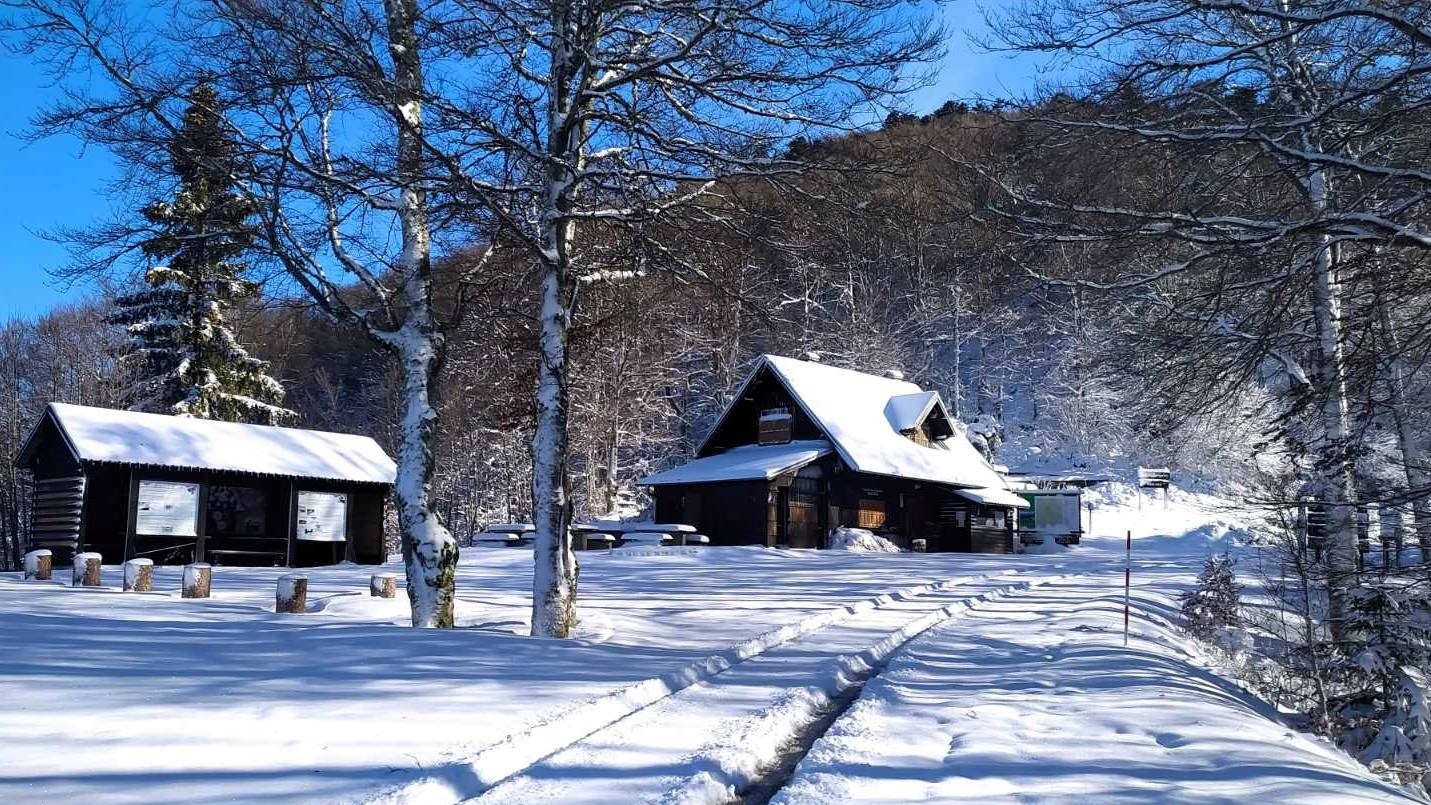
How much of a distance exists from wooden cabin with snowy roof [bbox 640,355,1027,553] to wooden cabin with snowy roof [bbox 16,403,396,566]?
12793mm

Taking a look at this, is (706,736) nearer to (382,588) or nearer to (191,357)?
(382,588)

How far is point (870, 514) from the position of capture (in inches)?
1638

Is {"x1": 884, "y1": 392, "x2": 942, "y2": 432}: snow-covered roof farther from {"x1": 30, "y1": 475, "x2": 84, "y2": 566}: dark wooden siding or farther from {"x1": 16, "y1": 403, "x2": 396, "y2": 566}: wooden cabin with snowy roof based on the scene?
{"x1": 30, "y1": 475, "x2": 84, "y2": 566}: dark wooden siding

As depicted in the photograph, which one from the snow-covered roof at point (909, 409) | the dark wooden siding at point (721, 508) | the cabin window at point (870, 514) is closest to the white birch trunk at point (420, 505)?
the dark wooden siding at point (721, 508)

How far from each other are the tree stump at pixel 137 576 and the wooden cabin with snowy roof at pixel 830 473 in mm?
21588

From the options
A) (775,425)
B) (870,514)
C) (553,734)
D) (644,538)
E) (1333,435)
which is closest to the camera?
(553,734)

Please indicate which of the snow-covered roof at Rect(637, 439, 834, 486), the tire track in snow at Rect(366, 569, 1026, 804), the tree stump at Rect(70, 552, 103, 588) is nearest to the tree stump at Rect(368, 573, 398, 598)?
the tree stump at Rect(70, 552, 103, 588)

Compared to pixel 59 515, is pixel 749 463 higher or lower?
higher

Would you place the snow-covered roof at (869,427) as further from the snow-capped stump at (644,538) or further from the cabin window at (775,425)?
the snow-capped stump at (644,538)

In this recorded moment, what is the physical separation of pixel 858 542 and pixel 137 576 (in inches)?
994

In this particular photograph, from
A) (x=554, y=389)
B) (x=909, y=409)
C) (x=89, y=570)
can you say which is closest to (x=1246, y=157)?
(x=554, y=389)

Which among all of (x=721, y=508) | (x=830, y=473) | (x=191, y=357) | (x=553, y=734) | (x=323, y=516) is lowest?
(x=553, y=734)

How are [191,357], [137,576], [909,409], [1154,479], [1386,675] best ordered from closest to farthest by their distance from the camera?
[1386,675]
[137,576]
[191,357]
[909,409]
[1154,479]

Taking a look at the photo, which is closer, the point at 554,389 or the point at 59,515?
the point at 554,389
